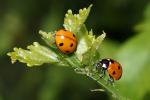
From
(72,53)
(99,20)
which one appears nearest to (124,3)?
(99,20)

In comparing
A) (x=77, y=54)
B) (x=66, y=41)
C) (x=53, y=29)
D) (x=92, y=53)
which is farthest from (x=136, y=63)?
(x=92, y=53)

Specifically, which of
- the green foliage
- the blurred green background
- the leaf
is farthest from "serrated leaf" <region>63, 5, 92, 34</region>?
the blurred green background

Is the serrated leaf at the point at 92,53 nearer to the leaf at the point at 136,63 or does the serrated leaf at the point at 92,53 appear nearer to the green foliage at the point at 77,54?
the green foliage at the point at 77,54

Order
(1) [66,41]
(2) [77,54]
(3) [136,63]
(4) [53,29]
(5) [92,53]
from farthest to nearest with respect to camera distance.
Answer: (4) [53,29] → (3) [136,63] → (1) [66,41] → (2) [77,54] → (5) [92,53]

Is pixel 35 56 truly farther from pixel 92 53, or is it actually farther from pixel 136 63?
pixel 136 63

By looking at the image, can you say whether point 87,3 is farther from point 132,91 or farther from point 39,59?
point 39,59

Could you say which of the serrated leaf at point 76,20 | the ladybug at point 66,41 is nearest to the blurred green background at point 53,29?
the ladybug at point 66,41
